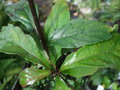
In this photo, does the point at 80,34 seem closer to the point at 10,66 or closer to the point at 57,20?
the point at 57,20

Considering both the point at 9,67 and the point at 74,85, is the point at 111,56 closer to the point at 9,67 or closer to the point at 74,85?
the point at 74,85

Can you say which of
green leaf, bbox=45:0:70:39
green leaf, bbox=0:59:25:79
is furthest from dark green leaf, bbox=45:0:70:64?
green leaf, bbox=0:59:25:79

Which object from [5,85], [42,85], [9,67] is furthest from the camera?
[9,67]

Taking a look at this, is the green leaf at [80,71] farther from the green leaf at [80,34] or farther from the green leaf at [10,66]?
the green leaf at [10,66]

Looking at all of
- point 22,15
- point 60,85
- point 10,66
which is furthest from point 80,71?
point 10,66

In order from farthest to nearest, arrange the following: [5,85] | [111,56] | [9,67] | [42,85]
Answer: [9,67], [5,85], [42,85], [111,56]

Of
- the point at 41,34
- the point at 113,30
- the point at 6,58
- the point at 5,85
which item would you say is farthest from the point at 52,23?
the point at 6,58
